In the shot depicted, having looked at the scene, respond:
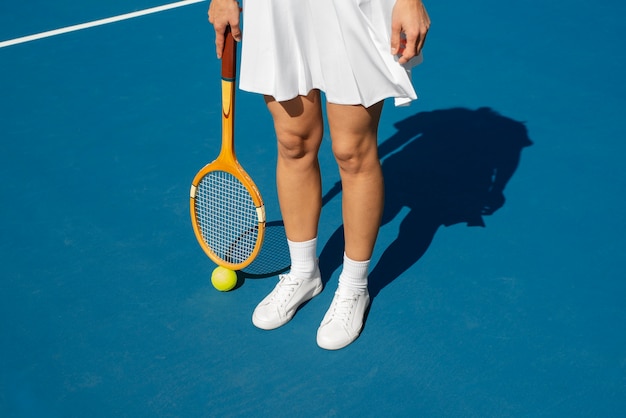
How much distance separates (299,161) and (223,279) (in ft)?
2.06

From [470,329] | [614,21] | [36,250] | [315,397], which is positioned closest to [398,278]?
[470,329]

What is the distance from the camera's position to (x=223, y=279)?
10.5 ft

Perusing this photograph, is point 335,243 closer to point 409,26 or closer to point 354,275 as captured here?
point 354,275

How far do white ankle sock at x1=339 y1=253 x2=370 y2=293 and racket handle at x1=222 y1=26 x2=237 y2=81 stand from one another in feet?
2.55

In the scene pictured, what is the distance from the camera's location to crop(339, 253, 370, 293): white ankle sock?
2.96m

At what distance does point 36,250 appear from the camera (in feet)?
11.3

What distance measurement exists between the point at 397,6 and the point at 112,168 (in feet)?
6.65

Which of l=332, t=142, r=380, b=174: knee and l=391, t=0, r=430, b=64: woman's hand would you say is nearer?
l=391, t=0, r=430, b=64: woman's hand

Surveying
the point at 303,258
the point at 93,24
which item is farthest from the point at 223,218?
the point at 93,24

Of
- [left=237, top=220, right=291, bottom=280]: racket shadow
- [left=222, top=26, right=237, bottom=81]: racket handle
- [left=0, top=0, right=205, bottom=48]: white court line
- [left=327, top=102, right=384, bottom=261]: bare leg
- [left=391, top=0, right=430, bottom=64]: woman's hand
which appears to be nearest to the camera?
[left=391, top=0, right=430, bottom=64]: woman's hand

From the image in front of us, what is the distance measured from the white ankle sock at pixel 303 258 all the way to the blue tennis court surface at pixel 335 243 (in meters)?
0.16

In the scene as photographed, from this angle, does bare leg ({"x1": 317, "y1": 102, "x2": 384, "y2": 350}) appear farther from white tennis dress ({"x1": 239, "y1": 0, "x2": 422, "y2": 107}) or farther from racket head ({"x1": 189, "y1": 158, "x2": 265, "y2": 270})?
racket head ({"x1": 189, "y1": 158, "x2": 265, "y2": 270})

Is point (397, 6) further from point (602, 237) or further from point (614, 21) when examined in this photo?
point (614, 21)

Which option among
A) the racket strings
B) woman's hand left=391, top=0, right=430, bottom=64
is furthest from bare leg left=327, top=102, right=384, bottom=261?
the racket strings
